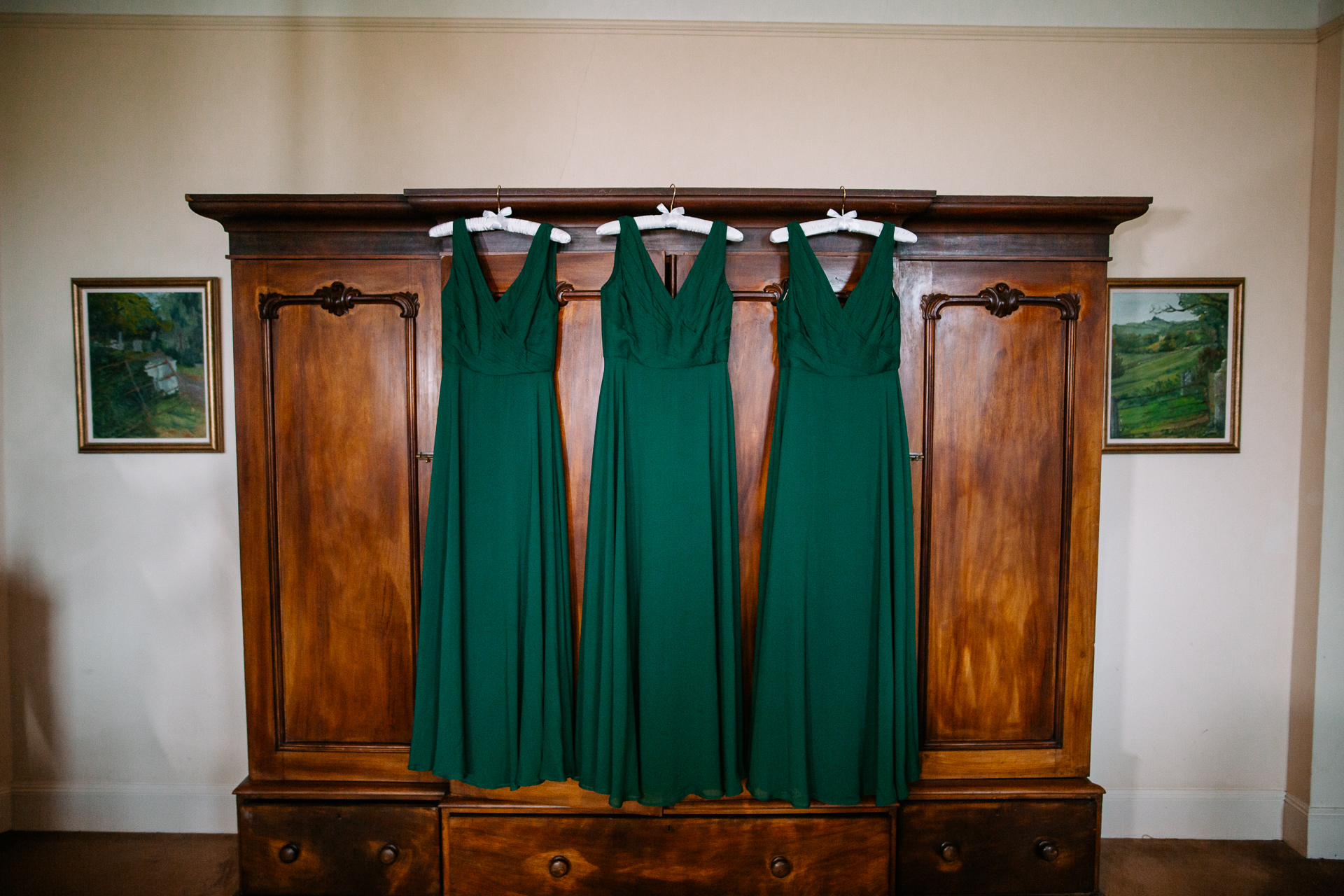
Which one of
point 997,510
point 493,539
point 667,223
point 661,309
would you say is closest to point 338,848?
point 493,539

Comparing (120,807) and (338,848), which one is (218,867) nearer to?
(120,807)

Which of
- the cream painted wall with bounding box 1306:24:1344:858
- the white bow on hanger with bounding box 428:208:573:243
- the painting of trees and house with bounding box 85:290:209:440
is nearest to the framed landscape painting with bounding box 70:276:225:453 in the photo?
the painting of trees and house with bounding box 85:290:209:440

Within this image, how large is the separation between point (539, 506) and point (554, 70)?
1.59 metres

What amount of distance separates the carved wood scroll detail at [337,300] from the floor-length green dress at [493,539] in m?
0.17

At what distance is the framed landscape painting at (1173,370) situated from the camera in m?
2.02

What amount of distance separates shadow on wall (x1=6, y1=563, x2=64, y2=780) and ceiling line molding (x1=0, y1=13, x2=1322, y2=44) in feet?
6.60

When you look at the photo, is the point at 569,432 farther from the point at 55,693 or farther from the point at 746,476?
the point at 55,693

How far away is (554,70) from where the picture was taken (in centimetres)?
198

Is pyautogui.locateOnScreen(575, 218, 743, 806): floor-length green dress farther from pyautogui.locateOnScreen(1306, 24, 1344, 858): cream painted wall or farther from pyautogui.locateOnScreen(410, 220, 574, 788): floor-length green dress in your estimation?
pyautogui.locateOnScreen(1306, 24, 1344, 858): cream painted wall

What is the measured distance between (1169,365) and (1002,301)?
1.01 meters

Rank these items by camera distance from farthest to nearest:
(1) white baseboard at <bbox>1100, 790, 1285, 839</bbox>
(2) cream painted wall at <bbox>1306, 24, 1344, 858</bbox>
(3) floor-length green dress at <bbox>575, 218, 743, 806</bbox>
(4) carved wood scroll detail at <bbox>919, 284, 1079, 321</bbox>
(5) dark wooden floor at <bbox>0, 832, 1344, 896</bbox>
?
(1) white baseboard at <bbox>1100, 790, 1285, 839</bbox> < (2) cream painted wall at <bbox>1306, 24, 1344, 858</bbox> < (5) dark wooden floor at <bbox>0, 832, 1344, 896</bbox> < (4) carved wood scroll detail at <bbox>919, 284, 1079, 321</bbox> < (3) floor-length green dress at <bbox>575, 218, 743, 806</bbox>

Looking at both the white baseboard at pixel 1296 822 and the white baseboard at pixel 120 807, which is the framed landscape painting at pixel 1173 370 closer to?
the white baseboard at pixel 1296 822

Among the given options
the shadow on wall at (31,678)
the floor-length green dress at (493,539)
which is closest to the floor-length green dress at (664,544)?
the floor-length green dress at (493,539)

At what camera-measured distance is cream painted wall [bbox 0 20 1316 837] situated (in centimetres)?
199
